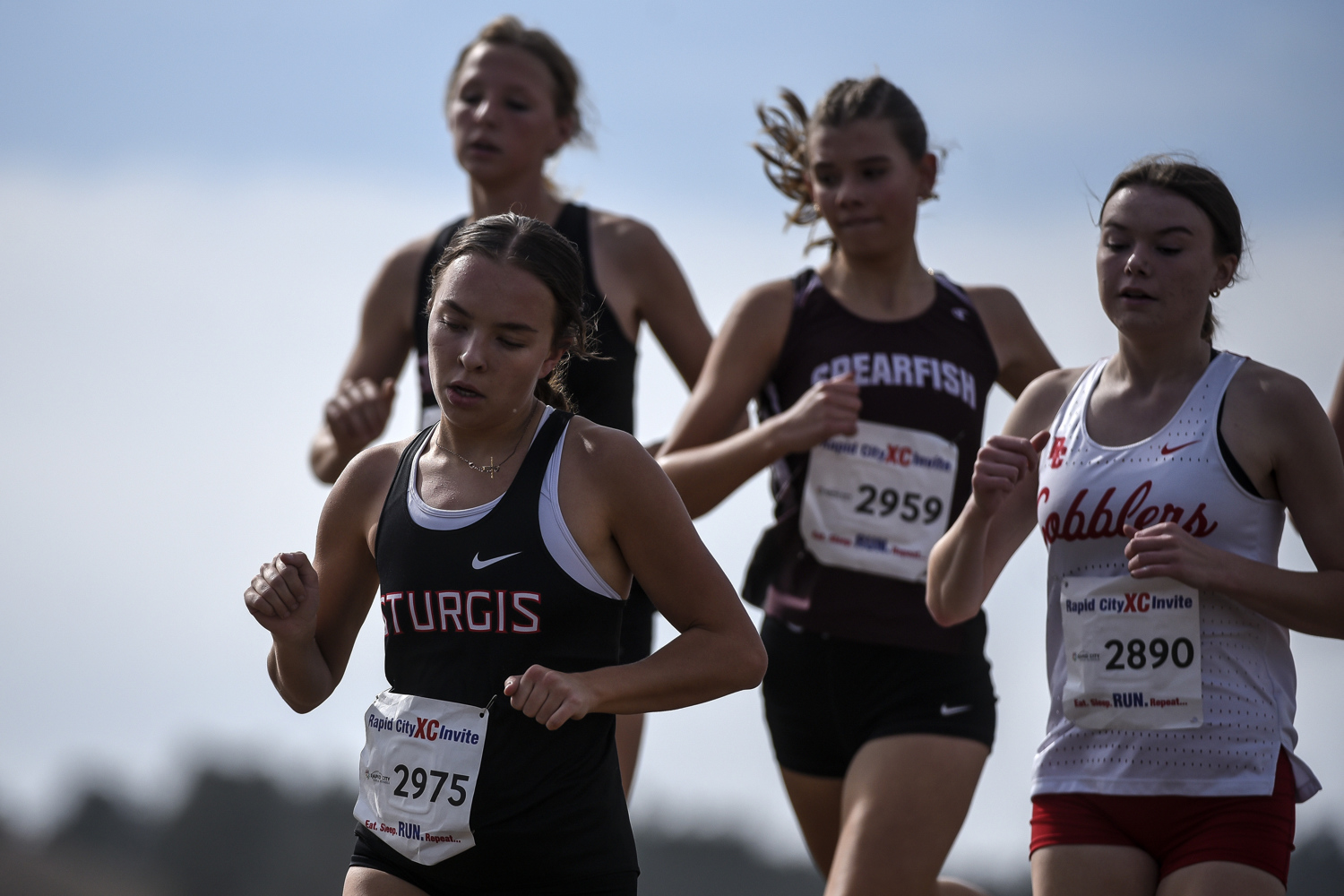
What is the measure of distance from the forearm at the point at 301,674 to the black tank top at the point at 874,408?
67.8 inches

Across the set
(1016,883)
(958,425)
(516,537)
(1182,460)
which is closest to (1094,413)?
(1182,460)

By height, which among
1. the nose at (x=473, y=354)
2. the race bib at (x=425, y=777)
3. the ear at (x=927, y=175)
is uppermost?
the ear at (x=927, y=175)

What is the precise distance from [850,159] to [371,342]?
1.72 m

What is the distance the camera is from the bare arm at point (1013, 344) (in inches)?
187

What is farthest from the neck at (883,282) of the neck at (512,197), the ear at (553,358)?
the ear at (553,358)

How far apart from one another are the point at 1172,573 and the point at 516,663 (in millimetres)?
1324

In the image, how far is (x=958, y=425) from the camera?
457 centimetres

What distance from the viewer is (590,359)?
468cm

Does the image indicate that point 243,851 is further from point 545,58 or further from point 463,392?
point 463,392

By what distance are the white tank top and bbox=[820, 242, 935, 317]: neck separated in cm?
140

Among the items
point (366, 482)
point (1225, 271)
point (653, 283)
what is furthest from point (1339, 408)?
point (366, 482)

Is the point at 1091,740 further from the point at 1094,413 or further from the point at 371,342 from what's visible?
the point at 371,342

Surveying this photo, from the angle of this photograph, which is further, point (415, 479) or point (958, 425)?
point (958, 425)

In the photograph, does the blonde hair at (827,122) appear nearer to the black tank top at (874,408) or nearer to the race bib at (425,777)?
the black tank top at (874,408)
